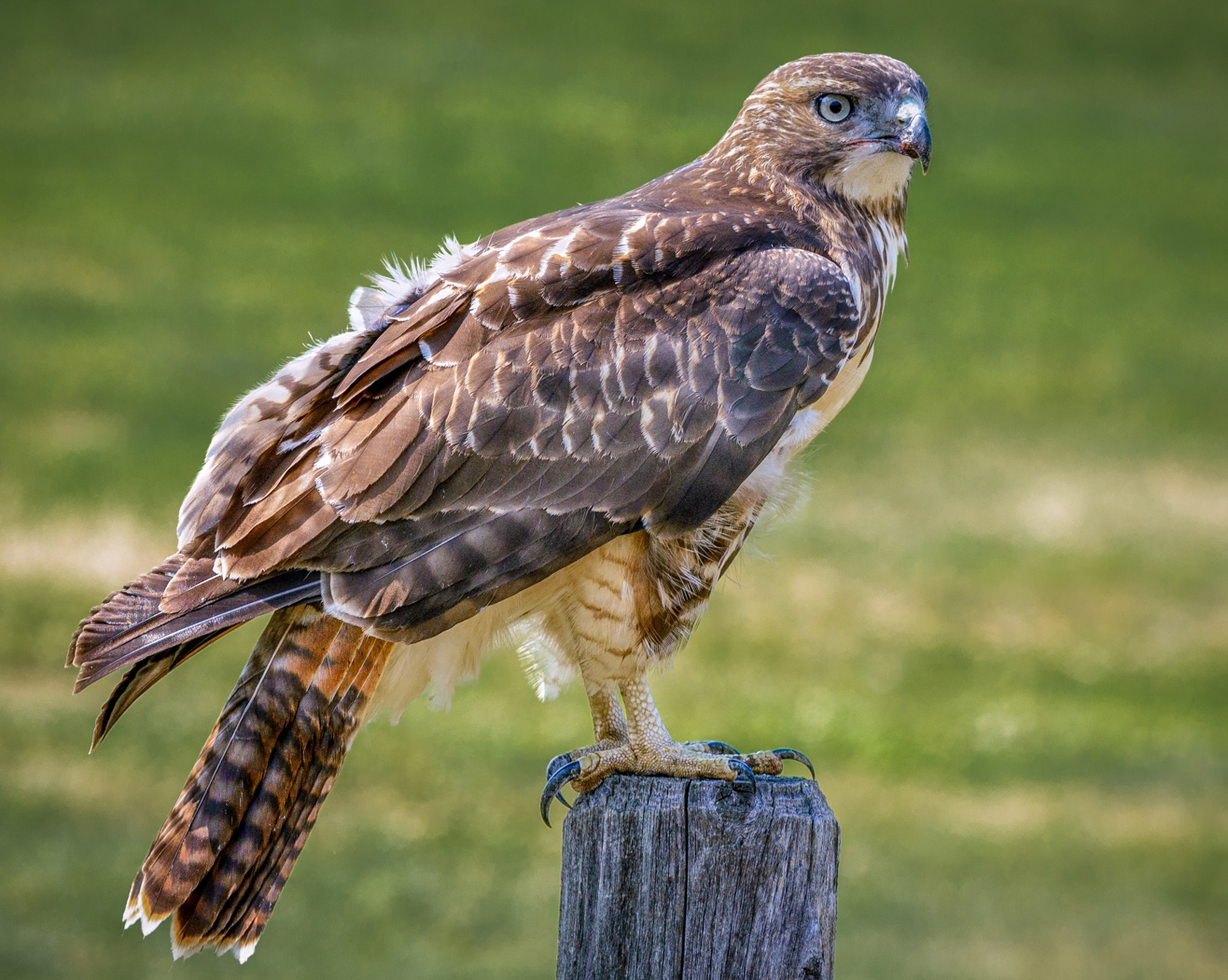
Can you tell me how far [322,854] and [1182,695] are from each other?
5.60 metres

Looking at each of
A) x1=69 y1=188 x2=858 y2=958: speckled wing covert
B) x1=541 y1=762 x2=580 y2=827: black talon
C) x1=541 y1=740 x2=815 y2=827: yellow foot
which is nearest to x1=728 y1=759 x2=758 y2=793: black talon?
x1=541 y1=740 x2=815 y2=827: yellow foot

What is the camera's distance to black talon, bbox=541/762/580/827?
163 inches

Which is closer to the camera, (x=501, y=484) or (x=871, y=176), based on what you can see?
(x=501, y=484)

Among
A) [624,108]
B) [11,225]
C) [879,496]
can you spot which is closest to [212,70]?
[11,225]

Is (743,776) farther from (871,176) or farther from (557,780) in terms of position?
(871,176)

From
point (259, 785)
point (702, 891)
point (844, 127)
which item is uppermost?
point (844, 127)

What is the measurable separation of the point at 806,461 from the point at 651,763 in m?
1.00

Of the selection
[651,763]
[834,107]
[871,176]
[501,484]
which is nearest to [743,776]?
[651,763]

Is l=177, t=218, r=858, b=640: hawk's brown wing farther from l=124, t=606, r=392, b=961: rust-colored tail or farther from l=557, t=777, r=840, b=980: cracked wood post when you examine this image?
l=557, t=777, r=840, b=980: cracked wood post

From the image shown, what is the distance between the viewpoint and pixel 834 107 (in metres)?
4.42

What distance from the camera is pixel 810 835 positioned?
3.29 meters

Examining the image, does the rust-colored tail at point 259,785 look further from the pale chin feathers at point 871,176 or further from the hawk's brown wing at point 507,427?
the pale chin feathers at point 871,176

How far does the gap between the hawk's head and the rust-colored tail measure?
170 centimetres

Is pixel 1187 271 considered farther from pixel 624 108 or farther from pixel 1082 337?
pixel 624 108
